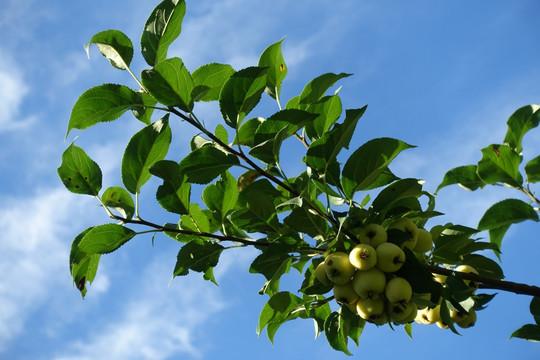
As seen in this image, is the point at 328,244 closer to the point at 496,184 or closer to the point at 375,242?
the point at 375,242

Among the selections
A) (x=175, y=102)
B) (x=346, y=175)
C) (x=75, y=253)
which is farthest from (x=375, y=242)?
(x=75, y=253)

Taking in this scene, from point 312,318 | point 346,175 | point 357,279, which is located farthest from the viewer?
point 312,318

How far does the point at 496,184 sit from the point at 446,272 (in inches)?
36.2

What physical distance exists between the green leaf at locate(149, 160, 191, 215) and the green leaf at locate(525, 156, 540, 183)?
1.92 metres

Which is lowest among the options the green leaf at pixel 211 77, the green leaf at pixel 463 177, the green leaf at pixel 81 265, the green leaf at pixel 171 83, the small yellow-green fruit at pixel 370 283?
the small yellow-green fruit at pixel 370 283

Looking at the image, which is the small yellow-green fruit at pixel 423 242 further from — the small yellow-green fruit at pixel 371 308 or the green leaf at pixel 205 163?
the green leaf at pixel 205 163

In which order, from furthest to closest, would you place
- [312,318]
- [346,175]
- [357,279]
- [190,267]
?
[312,318], [190,267], [346,175], [357,279]

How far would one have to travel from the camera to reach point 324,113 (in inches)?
101

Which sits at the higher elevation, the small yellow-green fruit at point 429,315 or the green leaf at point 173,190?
the green leaf at point 173,190

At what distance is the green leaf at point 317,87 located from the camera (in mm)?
2512

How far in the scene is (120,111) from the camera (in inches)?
97.9

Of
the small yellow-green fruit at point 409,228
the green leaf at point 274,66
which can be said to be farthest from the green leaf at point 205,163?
the small yellow-green fruit at point 409,228

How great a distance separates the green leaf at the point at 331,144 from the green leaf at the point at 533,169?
127 centimetres

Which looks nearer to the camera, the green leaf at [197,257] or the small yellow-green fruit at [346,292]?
the small yellow-green fruit at [346,292]
